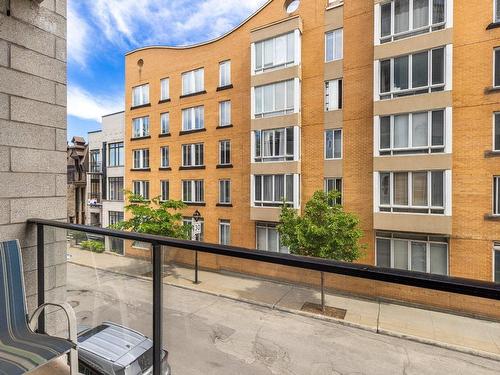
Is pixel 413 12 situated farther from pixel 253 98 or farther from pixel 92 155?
pixel 92 155

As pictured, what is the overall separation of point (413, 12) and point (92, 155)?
2026 cm

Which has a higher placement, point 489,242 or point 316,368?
point 316,368

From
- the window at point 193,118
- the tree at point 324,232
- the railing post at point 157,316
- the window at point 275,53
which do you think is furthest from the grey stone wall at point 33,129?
the window at point 193,118

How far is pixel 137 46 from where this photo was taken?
1759 centimetres

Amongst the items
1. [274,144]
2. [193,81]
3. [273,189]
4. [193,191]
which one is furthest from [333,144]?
[193,81]

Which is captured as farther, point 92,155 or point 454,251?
point 92,155

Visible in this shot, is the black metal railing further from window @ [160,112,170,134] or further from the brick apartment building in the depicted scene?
window @ [160,112,170,134]

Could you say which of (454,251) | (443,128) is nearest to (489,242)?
(454,251)

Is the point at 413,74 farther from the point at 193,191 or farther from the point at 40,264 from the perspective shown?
the point at 40,264

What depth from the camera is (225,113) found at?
576 inches

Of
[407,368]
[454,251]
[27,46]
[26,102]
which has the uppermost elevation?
[27,46]

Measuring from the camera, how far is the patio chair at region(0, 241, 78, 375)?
60.7 inches

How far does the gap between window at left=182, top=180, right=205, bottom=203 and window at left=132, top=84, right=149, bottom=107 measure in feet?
18.7

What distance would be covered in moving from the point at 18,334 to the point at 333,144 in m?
11.4
